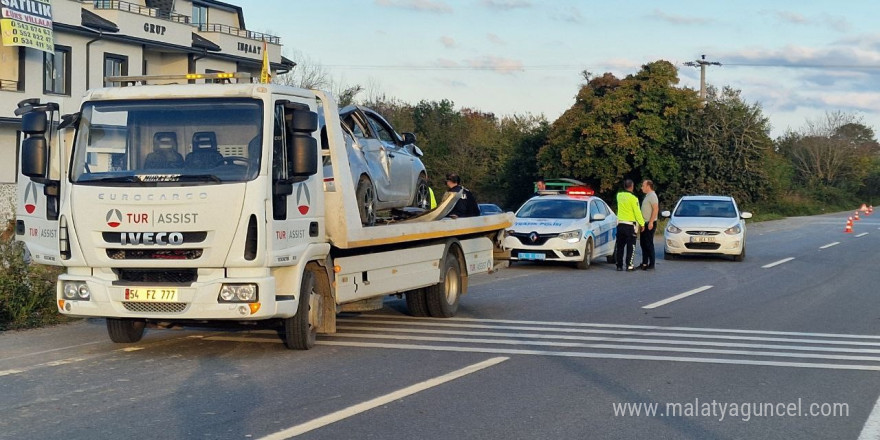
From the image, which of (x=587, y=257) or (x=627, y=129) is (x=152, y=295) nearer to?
(x=587, y=257)

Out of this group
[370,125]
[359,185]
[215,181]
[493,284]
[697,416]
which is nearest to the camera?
[697,416]

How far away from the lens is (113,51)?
3681 cm

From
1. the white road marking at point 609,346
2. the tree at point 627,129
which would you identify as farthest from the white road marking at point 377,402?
the tree at point 627,129

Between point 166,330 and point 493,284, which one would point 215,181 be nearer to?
point 166,330

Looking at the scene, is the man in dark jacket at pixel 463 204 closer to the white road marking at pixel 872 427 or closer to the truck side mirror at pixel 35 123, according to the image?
the truck side mirror at pixel 35 123

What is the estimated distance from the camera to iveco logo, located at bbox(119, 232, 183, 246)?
9117mm

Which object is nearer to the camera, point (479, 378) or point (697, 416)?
point (697, 416)

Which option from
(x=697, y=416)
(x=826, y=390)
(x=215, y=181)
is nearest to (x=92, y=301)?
(x=215, y=181)

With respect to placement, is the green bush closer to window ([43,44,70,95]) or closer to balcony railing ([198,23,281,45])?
window ([43,44,70,95])

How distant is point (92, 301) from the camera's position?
30.7ft

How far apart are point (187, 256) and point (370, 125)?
372 cm

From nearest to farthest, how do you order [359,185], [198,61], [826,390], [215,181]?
1. [826,390]
2. [215,181]
3. [359,185]
4. [198,61]

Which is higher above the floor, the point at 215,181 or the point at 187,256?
the point at 215,181

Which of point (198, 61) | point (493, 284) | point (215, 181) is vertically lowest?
point (493, 284)
